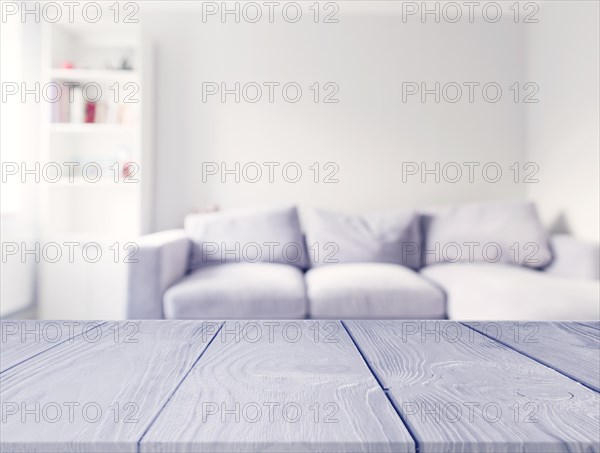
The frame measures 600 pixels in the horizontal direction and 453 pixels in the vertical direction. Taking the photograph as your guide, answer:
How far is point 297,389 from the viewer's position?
0.40m

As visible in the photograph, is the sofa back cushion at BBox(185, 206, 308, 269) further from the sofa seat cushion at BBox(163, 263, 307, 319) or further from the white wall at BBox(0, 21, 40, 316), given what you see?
the white wall at BBox(0, 21, 40, 316)

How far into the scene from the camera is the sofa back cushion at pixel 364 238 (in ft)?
7.97

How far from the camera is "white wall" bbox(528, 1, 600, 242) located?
244cm

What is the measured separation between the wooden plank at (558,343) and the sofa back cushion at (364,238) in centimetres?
175

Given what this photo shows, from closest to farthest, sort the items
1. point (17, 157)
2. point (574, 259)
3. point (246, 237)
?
point (574, 259)
point (246, 237)
point (17, 157)

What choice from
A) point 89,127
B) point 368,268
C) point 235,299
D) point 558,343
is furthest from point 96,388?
point 89,127

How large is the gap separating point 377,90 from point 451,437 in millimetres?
2903

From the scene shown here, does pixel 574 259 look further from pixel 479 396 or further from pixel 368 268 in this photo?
pixel 479 396

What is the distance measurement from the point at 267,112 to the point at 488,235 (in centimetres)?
142

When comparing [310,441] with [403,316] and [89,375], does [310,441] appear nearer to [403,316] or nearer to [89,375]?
[89,375]

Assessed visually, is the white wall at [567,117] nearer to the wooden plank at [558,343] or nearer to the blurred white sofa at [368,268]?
the blurred white sofa at [368,268]

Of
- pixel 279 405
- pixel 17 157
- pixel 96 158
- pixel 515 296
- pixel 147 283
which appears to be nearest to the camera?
pixel 279 405

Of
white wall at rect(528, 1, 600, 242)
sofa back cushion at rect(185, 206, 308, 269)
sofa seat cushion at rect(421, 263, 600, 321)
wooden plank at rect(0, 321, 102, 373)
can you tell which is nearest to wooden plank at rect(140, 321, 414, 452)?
wooden plank at rect(0, 321, 102, 373)

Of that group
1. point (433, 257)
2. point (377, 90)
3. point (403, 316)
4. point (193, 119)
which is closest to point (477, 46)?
point (377, 90)
